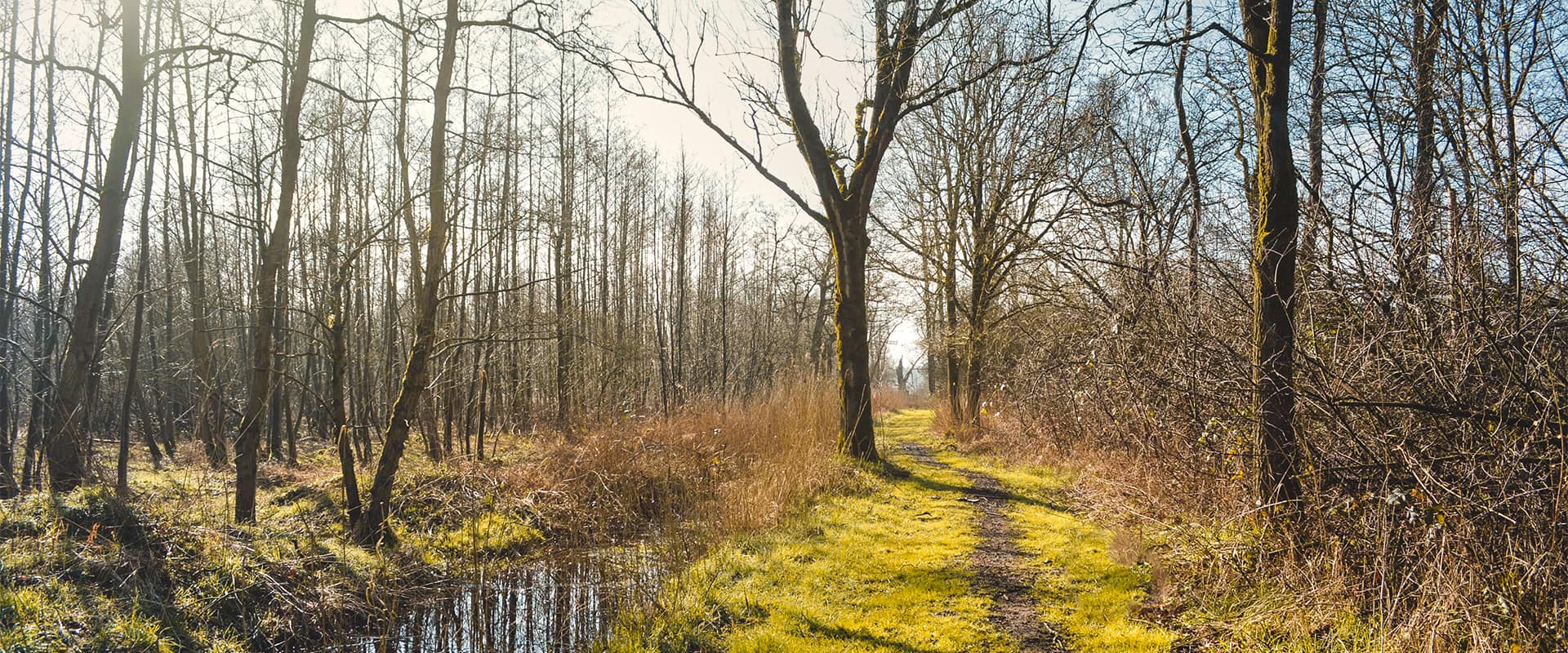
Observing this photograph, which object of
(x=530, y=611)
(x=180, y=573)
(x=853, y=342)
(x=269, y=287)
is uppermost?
(x=269, y=287)

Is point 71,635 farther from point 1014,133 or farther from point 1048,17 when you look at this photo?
point 1014,133

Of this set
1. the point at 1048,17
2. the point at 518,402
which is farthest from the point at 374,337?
the point at 1048,17

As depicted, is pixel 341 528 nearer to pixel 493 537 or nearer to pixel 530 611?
pixel 493 537

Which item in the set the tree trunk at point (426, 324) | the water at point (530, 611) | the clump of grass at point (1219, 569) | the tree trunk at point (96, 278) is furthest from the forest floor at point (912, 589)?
the tree trunk at point (96, 278)

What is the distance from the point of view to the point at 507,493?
8.45 metres

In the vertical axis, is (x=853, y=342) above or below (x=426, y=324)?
below

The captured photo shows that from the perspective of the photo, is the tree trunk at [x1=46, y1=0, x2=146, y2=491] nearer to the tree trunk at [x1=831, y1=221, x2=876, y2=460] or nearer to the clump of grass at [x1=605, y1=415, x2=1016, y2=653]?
the clump of grass at [x1=605, y1=415, x2=1016, y2=653]

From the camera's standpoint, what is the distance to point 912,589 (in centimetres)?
503

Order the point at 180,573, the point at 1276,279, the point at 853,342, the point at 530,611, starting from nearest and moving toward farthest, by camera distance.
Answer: the point at 1276,279 < the point at 180,573 < the point at 530,611 < the point at 853,342

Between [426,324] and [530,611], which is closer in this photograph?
[530,611]

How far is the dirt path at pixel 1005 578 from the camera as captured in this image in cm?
412

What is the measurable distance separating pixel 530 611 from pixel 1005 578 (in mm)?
3662

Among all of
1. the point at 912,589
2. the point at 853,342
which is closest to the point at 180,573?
the point at 912,589

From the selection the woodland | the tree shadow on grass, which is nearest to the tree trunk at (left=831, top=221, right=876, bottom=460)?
the woodland
